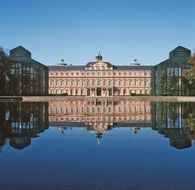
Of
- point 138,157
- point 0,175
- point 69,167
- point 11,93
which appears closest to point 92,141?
point 138,157

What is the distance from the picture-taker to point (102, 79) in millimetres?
152250

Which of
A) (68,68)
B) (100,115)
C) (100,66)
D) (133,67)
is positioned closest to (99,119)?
(100,115)

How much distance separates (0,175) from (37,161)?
4.64 feet

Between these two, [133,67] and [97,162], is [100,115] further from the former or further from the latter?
[133,67]

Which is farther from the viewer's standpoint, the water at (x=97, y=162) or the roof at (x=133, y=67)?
A: the roof at (x=133, y=67)

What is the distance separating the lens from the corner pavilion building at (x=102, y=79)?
497 feet

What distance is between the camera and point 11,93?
212 ft

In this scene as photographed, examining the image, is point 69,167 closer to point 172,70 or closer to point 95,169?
point 95,169

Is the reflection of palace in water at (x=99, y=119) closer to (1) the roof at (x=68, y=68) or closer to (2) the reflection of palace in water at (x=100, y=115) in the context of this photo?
(2) the reflection of palace in water at (x=100, y=115)

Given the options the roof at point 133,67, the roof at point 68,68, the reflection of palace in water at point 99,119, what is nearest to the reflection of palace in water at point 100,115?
the reflection of palace in water at point 99,119

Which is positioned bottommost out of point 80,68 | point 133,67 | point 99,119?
point 99,119

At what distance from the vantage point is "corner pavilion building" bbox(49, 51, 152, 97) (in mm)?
151625

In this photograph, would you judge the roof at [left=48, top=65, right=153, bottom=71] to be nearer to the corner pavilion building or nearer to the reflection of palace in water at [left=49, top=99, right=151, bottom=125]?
the corner pavilion building

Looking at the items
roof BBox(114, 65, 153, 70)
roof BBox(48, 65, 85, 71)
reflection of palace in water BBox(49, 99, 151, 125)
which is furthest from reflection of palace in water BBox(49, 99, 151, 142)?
roof BBox(48, 65, 85, 71)
